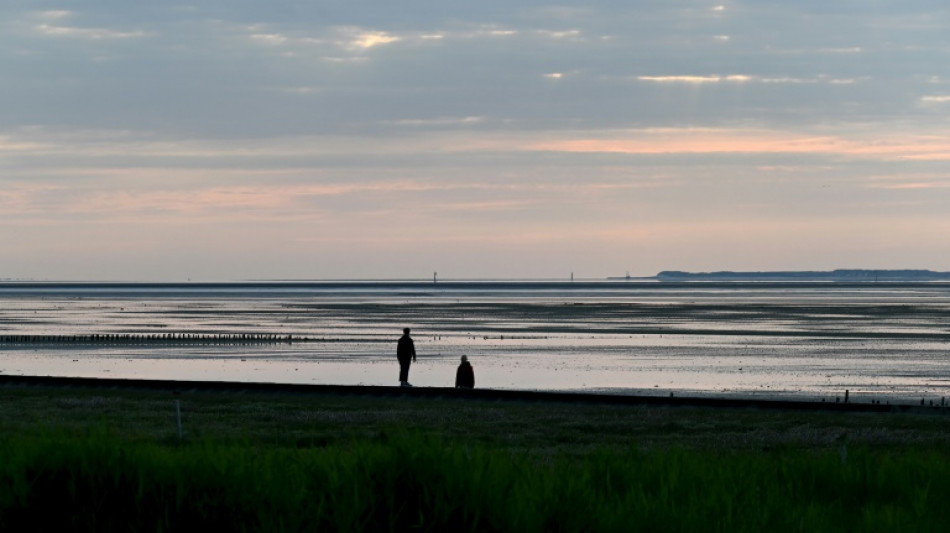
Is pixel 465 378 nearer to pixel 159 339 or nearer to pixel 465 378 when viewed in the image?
pixel 465 378

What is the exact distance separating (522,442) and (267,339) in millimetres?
52384

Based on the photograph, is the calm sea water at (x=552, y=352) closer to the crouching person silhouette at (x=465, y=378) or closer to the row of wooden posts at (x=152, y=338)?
the row of wooden posts at (x=152, y=338)

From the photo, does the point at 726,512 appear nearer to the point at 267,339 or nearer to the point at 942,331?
the point at 267,339

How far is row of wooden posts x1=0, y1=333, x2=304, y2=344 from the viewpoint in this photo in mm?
73062

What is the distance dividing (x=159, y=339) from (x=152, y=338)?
93 cm

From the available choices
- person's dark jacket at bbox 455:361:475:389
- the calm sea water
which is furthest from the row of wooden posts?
person's dark jacket at bbox 455:361:475:389

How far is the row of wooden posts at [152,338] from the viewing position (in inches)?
2876

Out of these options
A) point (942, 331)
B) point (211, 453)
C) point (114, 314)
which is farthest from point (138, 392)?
point (114, 314)

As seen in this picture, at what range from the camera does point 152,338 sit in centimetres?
7550

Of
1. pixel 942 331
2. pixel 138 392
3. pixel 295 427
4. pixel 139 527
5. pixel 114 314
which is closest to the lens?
pixel 139 527

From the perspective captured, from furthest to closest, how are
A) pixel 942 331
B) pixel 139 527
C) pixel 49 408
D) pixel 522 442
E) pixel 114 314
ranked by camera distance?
pixel 114 314 → pixel 942 331 → pixel 49 408 → pixel 522 442 → pixel 139 527

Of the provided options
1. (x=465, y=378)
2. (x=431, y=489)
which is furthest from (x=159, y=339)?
(x=431, y=489)

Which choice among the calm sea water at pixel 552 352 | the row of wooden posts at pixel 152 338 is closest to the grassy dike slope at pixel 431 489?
the calm sea water at pixel 552 352

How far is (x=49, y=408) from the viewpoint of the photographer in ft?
96.5
